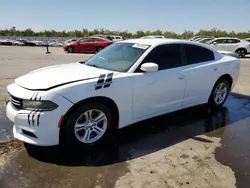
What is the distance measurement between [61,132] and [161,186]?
1.50m

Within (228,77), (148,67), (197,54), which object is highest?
(197,54)

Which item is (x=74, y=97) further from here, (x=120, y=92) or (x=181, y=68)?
(x=181, y=68)

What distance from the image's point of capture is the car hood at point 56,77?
379cm

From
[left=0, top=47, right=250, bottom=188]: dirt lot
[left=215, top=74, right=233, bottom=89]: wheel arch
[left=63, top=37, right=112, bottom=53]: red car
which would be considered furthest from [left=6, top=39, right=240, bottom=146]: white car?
[left=63, top=37, right=112, bottom=53]: red car

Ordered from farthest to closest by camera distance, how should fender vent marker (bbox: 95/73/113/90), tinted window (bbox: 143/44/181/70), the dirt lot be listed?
tinted window (bbox: 143/44/181/70) → fender vent marker (bbox: 95/73/113/90) → the dirt lot

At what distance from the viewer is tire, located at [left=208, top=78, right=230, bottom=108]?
600 centimetres

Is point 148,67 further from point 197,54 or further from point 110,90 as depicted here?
point 197,54

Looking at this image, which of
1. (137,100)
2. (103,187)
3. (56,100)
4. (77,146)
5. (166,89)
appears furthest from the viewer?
(166,89)

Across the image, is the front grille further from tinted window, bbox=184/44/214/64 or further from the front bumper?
tinted window, bbox=184/44/214/64

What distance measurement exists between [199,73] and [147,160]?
230 cm

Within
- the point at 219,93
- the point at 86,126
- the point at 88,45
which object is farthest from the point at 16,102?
the point at 88,45

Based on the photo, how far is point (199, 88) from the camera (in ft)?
18.1

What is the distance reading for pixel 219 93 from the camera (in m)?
6.20

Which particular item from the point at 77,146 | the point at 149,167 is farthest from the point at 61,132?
the point at 149,167
